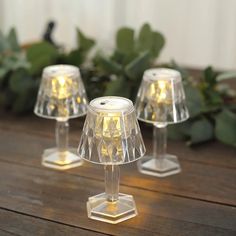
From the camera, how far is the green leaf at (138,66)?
46.1 inches

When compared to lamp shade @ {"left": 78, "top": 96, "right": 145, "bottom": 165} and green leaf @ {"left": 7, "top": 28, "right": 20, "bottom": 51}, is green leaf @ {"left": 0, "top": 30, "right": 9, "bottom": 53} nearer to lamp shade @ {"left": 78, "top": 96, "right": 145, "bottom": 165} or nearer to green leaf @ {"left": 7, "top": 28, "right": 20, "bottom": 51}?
green leaf @ {"left": 7, "top": 28, "right": 20, "bottom": 51}

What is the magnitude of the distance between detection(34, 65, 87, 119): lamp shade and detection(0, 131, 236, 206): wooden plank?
4.7 inches

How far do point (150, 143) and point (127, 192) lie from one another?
0.27 m

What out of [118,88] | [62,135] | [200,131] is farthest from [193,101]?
[62,135]

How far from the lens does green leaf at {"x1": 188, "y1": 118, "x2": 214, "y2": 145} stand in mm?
1158

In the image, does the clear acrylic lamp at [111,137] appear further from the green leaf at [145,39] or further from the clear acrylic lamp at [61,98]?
the green leaf at [145,39]

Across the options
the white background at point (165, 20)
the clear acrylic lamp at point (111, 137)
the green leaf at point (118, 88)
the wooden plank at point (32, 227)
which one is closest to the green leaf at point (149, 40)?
the green leaf at point (118, 88)

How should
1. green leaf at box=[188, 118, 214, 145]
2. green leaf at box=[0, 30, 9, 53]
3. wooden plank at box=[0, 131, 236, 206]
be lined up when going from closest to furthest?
wooden plank at box=[0, 131, 236, 206] → green leaf at box=[188, 118, 214, 145] → green leaf at box=[0, 30, 9, 53]

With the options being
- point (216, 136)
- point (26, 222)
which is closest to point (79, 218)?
point (26, 222)

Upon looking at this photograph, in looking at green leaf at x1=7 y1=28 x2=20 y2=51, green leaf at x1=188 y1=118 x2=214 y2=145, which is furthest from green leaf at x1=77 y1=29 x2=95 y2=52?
green leaf at x1=188 y1=118 x2=214 y2=145

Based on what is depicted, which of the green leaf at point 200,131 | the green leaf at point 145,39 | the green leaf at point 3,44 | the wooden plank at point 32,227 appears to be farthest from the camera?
the green leaf at point 3,44

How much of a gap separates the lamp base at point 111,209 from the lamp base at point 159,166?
14 centimetres

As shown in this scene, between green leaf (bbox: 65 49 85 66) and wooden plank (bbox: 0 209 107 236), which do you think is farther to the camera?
green leaf (bbox: 65 49 85 66)

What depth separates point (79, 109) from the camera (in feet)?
3.44
